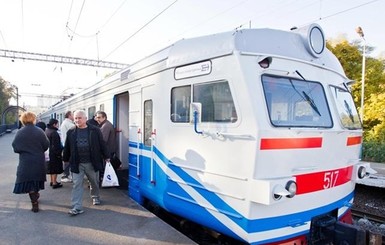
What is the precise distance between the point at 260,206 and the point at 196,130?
1.20 m

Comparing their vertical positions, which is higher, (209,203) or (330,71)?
(330,71)

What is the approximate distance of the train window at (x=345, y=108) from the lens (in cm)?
414

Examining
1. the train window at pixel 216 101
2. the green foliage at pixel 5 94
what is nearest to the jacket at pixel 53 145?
the train window at pixel 216 101

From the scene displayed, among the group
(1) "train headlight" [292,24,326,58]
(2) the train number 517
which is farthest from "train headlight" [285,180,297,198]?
(1) "train headlight" [292,24,326,58]

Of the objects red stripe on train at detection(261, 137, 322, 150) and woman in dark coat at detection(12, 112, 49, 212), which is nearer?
red stripe on train at detection(261, 137, 322, 150)

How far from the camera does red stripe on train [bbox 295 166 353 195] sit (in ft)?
11.3

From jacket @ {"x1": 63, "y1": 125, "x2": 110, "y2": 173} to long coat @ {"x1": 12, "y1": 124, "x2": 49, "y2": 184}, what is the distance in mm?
465

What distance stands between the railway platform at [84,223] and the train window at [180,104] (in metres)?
1.57

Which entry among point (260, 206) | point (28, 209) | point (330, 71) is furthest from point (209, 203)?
point (28, 209)

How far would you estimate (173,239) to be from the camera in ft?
12.6

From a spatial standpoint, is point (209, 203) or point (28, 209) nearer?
point (209, 203)

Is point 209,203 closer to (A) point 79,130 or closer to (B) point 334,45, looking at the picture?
(A) point 79,130

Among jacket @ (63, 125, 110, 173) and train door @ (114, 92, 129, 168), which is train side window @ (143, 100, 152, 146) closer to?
jacket @ (63, 125, 110, 173)

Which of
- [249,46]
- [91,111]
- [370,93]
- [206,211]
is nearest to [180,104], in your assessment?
[249,46]
